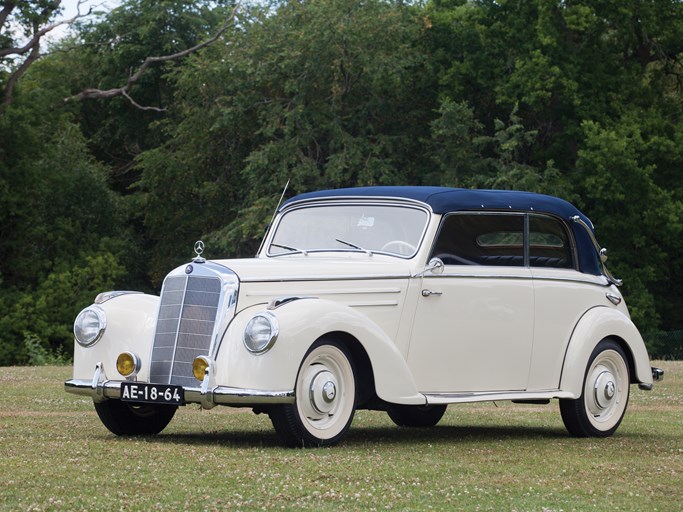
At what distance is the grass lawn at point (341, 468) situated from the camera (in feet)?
23.4

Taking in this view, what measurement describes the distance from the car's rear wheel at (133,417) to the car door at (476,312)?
7.36 ft

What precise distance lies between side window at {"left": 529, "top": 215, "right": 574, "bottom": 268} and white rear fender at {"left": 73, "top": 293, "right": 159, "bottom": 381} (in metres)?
3.55

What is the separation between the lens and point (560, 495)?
301 inches

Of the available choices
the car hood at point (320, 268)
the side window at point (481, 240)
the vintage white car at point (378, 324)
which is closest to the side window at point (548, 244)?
the vintage white car at point (378, 324)

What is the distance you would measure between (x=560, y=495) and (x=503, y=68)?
124ft

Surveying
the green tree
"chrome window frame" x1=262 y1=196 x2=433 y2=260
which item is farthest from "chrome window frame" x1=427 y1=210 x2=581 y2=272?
the green tree

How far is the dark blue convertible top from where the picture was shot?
11.0 m

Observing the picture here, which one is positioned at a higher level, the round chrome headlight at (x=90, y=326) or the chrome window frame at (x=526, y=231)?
the chrome window frame at (x=526, y=231)

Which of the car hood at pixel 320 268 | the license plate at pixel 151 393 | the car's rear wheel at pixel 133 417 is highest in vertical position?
the car hood at pixel 320 268

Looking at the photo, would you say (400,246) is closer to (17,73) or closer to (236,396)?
(236,396)

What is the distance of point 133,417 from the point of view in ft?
35.0

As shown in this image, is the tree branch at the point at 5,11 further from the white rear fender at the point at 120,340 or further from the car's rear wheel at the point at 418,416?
the white rear fender at the point at 120,340

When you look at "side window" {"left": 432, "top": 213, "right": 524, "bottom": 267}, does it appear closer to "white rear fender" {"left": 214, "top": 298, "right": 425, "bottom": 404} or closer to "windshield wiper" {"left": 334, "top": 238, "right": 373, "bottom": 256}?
"windshield wiper" {"left": 334, "top": 238, "right": 373, "bottom": 256}

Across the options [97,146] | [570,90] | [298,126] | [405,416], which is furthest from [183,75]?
[405,416]
